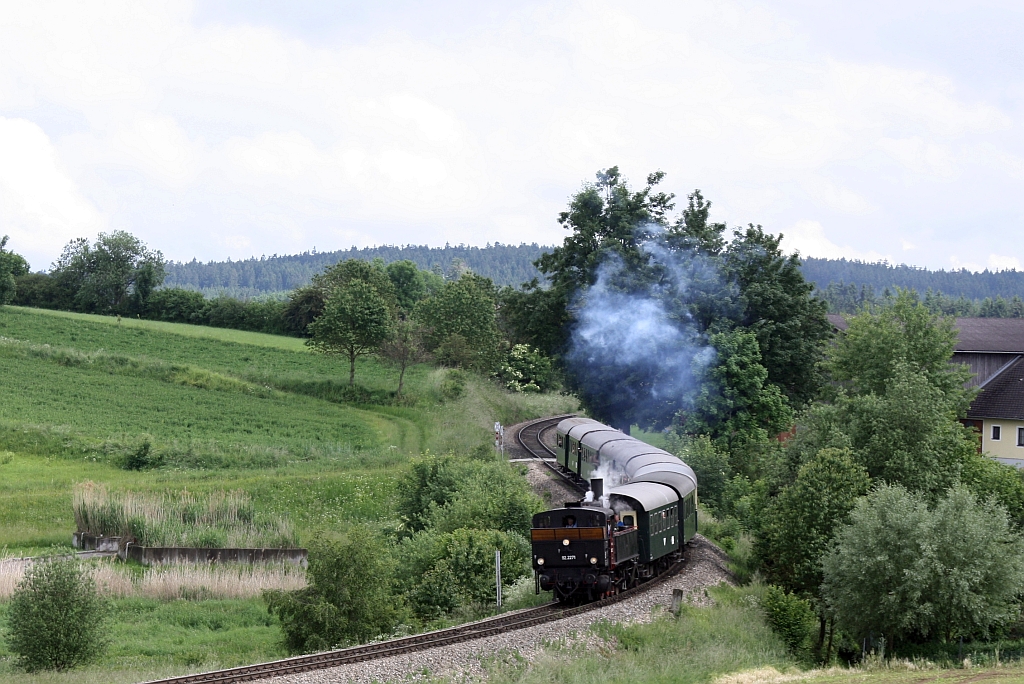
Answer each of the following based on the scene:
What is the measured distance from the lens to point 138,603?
1094 inches

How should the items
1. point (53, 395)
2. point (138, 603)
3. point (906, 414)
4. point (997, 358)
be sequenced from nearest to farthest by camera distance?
1. point (138, 603)
2. point (906, 414)
3. point (53, 395)
4. point (997, 358)

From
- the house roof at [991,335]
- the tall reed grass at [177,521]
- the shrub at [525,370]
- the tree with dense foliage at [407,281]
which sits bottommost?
the tall reed grass at [177,521]

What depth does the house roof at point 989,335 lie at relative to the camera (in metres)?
62.2

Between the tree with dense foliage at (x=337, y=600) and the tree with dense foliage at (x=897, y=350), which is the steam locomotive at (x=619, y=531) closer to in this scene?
the tree with dense foliage at (x=337, y=600)

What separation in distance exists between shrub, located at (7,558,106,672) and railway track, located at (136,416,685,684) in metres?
5.31

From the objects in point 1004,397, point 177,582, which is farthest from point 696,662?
point 1004,397

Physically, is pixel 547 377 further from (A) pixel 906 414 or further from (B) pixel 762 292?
(A) pixel 906 414

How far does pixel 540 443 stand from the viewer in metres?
50.5

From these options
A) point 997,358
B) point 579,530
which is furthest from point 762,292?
point 579,530

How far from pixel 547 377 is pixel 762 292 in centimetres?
2503

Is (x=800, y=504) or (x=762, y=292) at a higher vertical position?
(x=762, y=292)

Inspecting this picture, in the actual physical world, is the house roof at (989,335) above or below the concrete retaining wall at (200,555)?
above

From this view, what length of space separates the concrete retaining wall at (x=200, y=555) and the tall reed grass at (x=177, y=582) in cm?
158

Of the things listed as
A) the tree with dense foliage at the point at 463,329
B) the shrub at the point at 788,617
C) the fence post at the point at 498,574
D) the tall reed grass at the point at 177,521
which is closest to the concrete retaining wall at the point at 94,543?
the tall reed grass at the point at 177,521
